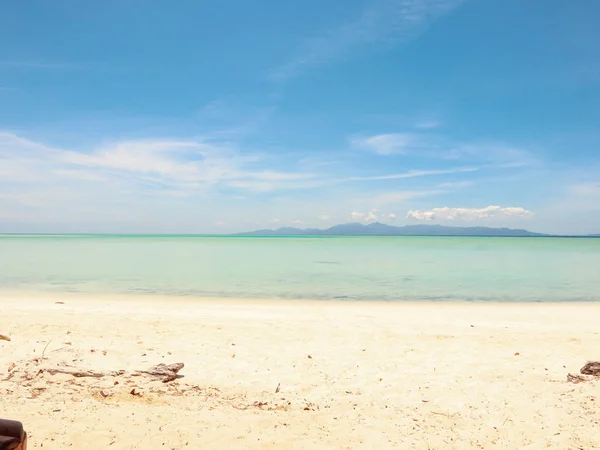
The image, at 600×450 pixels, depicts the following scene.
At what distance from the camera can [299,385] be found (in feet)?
20.3

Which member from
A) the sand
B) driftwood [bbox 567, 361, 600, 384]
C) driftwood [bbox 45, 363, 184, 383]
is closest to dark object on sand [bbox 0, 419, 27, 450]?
the sand

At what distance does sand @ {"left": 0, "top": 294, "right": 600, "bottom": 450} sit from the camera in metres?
4.48

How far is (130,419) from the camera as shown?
186 inches

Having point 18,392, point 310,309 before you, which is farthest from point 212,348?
point 310,309

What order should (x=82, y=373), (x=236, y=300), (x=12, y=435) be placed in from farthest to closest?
1. (x=236, y=300)
2. (x=82, y=373)
3. (x=12, y=435)

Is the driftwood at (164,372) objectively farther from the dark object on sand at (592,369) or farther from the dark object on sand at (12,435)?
the dark object on sand at (592,369)

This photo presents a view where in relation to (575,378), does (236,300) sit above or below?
below

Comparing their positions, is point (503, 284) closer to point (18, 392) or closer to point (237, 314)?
point (237, 314)

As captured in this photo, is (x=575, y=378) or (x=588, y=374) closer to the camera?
(x=575, y=378)

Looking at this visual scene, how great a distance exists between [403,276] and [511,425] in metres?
22.4

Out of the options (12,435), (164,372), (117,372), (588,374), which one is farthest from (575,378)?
(12,435)

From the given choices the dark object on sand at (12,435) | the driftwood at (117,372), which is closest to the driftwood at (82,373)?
the driftwood at (117,372)

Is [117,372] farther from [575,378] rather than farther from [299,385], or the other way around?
[575,378]

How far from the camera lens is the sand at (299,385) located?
4.48 m
